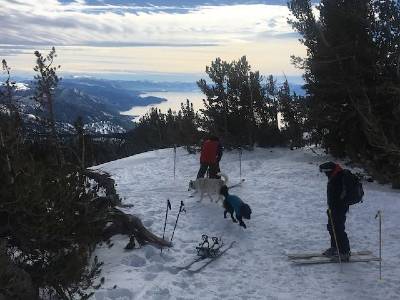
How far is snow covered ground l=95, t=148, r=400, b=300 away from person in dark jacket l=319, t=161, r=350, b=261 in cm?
41

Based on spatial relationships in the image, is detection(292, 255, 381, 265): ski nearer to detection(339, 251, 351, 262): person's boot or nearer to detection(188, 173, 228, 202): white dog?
detection(339, 251, 351, 262): person's boot

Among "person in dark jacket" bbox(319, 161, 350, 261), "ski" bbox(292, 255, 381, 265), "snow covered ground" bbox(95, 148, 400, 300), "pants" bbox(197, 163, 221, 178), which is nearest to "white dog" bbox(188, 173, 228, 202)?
"snow covered ground" bbox(95, 148, 400, 300)

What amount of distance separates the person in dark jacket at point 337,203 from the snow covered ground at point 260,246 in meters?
0.41

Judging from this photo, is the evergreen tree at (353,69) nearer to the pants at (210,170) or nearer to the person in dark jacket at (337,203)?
the pants at (210,170)

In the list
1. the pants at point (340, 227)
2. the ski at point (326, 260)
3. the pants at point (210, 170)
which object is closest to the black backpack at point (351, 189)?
the pants at point (340, 227)

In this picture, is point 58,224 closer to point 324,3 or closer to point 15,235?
point 15,235

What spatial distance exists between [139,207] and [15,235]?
697 cm

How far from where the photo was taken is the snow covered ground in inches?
290

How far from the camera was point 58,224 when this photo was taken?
568 centimetres

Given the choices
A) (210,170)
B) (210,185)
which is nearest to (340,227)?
(210,185)

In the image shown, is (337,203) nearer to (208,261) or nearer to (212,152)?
(208,261)

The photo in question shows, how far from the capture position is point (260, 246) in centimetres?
966

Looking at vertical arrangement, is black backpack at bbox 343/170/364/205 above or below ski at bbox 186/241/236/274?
above

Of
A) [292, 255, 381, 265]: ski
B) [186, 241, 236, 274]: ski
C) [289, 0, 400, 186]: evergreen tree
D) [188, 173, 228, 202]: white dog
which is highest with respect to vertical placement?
[289, 0, 400, 186]: evergreen tree
